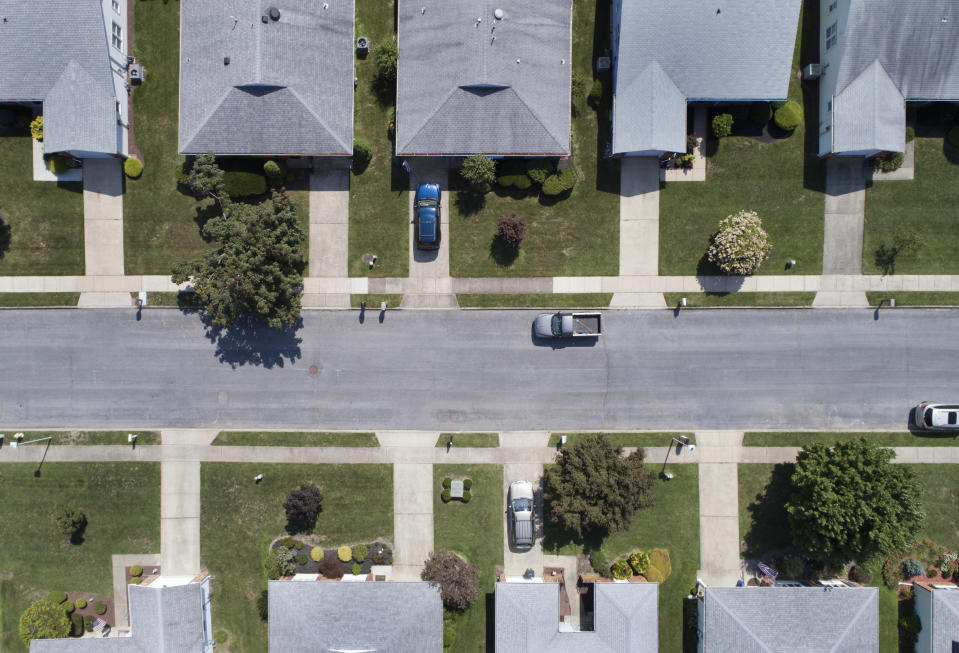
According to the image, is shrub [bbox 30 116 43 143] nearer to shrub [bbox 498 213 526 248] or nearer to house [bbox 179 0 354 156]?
house [bbox 179 0 354 156]

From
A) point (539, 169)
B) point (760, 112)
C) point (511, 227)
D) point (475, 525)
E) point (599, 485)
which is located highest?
point (760, 112)

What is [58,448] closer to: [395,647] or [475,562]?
[395,647]

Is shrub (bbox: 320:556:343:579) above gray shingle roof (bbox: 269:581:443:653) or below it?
above

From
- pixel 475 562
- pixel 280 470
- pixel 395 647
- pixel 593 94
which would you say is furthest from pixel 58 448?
pixel 593 94

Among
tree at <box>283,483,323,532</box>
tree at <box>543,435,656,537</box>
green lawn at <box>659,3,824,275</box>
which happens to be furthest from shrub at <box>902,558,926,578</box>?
tree at <box>283,483,323,532</box>

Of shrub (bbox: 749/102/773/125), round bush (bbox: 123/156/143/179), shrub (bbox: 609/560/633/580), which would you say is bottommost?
shrub (bbox: 609/560/633/580)

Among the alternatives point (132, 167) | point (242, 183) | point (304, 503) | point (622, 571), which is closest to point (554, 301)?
point (622, 571)

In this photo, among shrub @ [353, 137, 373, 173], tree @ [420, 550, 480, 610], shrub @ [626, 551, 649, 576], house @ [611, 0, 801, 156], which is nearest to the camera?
house @ [611, 0, 801, 156]

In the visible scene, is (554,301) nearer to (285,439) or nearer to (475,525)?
(475,525)
